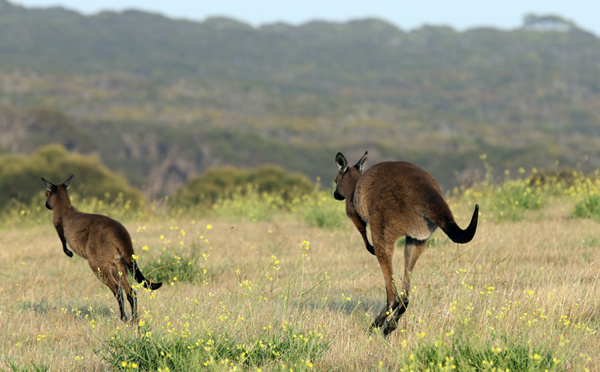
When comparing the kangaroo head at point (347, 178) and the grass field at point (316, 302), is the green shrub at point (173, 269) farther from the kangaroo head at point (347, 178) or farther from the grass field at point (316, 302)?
the kangaroo head at point (347, 178)

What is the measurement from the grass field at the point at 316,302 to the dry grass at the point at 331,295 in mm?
27

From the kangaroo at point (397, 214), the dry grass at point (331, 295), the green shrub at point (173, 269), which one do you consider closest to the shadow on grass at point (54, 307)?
the dry grass at point (331, 295)

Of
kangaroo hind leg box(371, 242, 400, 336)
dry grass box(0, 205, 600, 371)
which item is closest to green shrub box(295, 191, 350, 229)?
dry grass box(0, 205, 600, 371)

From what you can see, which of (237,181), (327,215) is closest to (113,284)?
(327,215)

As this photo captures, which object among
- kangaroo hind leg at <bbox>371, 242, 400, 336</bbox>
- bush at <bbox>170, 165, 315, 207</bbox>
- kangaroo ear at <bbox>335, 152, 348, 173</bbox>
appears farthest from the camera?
bush at <bbox>170, 165, 315, 207</bbox>

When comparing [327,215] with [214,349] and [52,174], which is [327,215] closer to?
[214,349]

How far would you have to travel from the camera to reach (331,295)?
735 cm

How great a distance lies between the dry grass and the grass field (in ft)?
0.09

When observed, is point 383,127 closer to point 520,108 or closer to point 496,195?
point 520,108

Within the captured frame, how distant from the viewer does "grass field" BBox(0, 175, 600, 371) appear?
4.53m

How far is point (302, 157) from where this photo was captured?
12450cm

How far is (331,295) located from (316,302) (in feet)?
1.59

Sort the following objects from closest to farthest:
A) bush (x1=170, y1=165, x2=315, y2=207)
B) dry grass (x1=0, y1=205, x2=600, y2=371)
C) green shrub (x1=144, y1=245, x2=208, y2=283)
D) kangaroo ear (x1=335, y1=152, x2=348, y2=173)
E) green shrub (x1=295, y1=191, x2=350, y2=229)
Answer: dry grass (x1=0, y1=205, x2=600, y2=371) < kangaroo ear (x1=335, y1=152, x2=348, y2=173) < green shrub (x1=144, y1=245, x2=208, y2=283) < green shrub (x1=295, y1=191, x2=350, y2=229) < bush (x1=170, y1=165, x2=315, y2=207)

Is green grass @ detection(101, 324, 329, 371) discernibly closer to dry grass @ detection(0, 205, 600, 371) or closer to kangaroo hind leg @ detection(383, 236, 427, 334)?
dry grass @ detection(0, 205, 600, 371)
